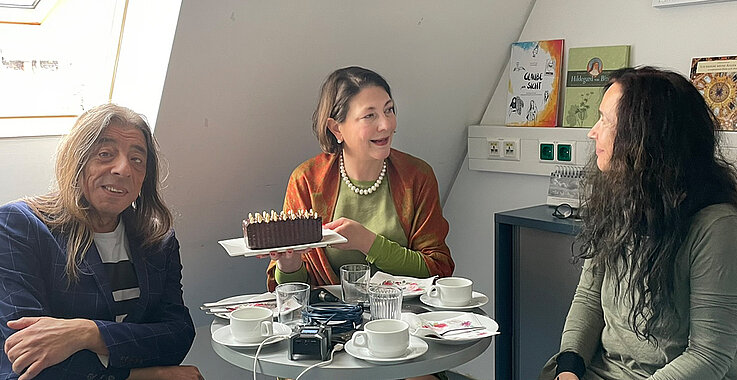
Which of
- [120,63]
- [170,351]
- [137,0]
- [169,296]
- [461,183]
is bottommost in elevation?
[170,351]

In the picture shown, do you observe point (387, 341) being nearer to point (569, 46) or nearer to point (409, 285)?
point (409, 285)

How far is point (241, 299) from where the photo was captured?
2025mm

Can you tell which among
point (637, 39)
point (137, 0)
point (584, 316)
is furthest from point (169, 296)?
point (637, 39)

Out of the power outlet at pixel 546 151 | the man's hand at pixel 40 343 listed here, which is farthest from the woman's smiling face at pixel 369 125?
the man's hand at pixel 40 343

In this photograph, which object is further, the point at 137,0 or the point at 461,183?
the point at 461,183

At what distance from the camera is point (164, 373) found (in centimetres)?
192

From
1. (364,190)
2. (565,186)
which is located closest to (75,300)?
(364,190)

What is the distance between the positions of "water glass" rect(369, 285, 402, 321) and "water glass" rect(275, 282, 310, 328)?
17cm

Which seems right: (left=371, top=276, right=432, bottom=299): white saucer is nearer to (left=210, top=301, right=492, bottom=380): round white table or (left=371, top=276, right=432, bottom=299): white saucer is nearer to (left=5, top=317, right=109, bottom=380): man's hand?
(left=210, top=301, right=492, bottom=380): round white table

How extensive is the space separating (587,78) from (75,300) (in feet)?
6.16

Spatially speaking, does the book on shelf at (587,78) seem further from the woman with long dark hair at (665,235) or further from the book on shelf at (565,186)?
the woman with long dark hair at (665,235)

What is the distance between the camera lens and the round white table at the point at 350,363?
1.55m

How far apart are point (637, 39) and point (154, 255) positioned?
1.78 m

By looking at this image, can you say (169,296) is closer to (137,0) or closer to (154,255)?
(154,255)
